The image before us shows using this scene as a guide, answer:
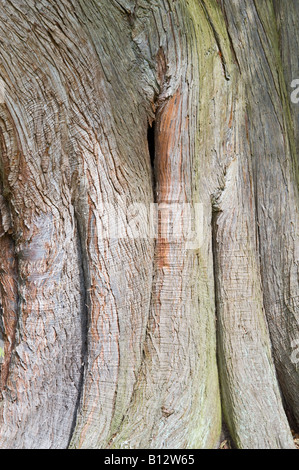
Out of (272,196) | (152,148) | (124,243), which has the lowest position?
(124,243)

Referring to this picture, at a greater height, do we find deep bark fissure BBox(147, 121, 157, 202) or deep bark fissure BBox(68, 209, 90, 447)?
deep bark fissure BBox(147, 121, 157, 202)

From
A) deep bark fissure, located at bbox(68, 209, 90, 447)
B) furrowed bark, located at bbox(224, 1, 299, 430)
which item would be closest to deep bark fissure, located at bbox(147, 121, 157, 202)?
deep bark fissure, located at bbox(68, 209, 90, 447)

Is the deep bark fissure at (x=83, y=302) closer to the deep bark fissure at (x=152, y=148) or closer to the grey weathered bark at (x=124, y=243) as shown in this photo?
the grey weathered bark at (x=124, y=243)

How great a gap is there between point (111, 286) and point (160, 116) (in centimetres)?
106

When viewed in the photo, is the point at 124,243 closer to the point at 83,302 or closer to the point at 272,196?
the point at 83,302

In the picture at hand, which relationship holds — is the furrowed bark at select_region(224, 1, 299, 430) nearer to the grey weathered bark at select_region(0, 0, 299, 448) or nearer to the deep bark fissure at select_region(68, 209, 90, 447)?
the grey weathered bark at select_region(0, 0, 299, 448)

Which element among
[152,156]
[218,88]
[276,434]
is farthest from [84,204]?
[276,434]

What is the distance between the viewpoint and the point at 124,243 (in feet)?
9.00

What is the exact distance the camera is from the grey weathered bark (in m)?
2.68

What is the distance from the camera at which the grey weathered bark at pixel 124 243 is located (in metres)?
2.68

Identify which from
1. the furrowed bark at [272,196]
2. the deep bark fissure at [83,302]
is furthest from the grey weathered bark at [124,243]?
the furrowed bark at [272,196]

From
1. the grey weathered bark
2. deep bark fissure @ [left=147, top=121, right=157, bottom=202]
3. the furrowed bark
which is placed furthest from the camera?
the furrowed bark

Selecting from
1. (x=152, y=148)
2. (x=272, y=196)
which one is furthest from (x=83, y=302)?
(x=272, y=196)

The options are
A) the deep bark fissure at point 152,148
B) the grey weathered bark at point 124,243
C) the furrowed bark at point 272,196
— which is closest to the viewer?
the grey weathered bark at point 124,243
